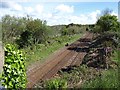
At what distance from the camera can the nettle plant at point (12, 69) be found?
20.8 feet

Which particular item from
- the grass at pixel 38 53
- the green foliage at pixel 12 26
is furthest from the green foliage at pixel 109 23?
the green foliage at pixel 12 26

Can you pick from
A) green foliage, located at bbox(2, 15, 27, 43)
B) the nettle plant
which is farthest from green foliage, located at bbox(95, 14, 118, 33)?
the nettle plant

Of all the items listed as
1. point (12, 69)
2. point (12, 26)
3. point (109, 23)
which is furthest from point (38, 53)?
point (12, 69)

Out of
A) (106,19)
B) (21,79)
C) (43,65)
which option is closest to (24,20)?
(106,19)

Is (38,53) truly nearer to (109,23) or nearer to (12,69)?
(109,23)

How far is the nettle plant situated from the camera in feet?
20.8

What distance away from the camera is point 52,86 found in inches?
326

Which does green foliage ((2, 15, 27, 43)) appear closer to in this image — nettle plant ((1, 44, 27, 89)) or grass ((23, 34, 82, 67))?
grass ((23, 34, 82, 67))

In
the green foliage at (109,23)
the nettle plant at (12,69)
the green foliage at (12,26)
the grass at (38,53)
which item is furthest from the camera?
the green foliage at (109,23)

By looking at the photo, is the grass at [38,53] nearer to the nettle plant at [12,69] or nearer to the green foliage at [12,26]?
the green foliage at [12,26]

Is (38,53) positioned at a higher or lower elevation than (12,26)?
lower

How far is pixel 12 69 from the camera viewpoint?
6.36 metres

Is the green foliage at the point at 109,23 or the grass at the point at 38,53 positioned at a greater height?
the green foliage at the point at 109,23

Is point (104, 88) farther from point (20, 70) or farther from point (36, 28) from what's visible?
point (36, 28)
